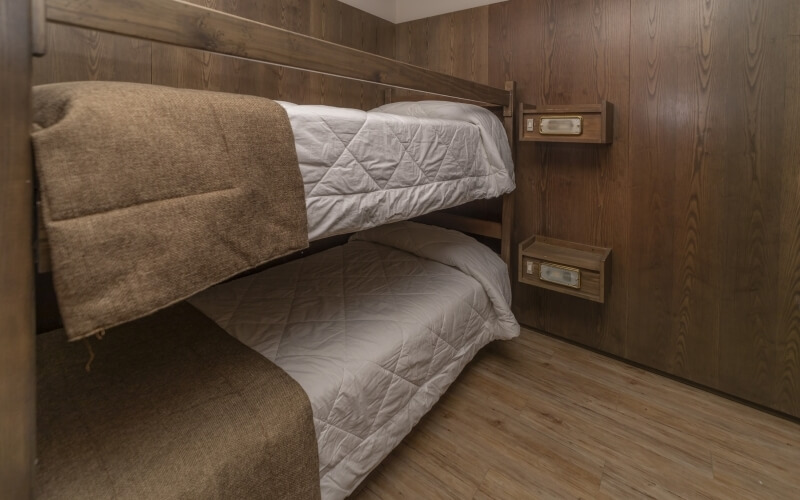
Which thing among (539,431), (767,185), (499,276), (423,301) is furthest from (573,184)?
(539,431)

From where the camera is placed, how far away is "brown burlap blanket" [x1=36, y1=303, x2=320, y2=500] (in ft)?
2.38

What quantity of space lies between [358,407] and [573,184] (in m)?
1.53

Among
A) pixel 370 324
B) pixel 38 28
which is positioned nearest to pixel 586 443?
pixel 370 324

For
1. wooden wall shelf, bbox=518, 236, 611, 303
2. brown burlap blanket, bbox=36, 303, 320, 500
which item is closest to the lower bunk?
brown burlap blanket, bbox=36, 303, 320, 500

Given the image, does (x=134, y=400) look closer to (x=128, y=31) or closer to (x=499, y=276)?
(x=128, y=31)

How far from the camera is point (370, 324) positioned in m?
1.33

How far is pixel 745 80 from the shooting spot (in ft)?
4.91

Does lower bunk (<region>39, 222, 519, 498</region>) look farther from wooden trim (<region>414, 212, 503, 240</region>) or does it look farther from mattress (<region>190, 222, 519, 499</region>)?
wooden trim (<region>414, 212, 503, 240</region>)

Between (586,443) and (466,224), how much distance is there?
3.93 feet

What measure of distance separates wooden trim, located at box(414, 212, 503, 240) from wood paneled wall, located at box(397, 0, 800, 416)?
0.20m

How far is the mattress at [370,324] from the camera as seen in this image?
1072 mm

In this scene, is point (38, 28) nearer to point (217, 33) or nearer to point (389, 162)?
point (217, 33)

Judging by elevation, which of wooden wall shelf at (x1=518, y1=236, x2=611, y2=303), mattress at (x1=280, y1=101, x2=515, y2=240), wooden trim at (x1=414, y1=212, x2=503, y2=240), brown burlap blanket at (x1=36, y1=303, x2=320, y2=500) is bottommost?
brown burlap blanket at (x1=36, y1=303, x2=320, y2=500)

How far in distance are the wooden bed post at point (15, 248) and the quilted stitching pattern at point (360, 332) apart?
55 cm
